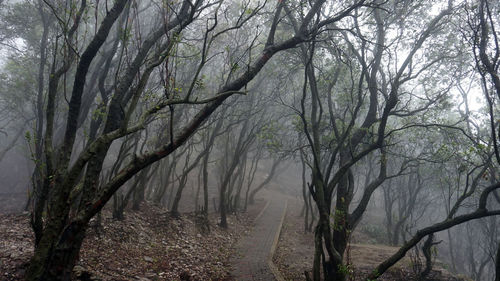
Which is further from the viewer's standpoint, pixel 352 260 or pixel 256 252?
pixel 256 252

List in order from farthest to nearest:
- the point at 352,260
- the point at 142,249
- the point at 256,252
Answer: the point at 256,252 → the point at 352,260 → the point at 142,249

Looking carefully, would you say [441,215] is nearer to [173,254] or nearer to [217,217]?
[217,217]

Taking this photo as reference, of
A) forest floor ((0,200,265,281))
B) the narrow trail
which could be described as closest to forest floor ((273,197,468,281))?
the narrow trail

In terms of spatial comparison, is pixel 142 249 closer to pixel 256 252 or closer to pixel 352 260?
pixel 256 252

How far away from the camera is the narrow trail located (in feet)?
30.2

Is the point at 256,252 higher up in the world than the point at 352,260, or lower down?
lower down

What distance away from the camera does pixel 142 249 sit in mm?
9297

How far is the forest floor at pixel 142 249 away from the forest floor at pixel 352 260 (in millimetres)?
2212

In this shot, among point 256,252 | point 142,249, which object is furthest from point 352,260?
point 142,249

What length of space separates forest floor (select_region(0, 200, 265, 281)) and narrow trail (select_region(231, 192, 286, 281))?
0.39m

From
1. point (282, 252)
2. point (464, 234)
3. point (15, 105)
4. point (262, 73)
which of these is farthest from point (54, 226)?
point (464, 234)

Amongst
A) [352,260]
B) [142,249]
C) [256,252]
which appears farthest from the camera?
[256,252]

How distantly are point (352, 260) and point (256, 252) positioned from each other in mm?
3634

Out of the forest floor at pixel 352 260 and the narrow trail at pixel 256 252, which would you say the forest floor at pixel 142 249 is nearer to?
the narrow trail at pixel 256 252
